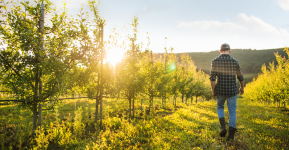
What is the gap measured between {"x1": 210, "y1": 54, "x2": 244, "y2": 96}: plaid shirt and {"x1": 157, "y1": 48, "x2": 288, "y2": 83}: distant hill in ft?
490

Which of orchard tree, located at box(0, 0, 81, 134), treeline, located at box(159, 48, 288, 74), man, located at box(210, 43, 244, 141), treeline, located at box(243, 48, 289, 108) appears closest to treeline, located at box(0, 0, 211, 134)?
orchard tree, located at box(0, 0, 81, 134)

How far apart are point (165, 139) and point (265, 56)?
19293cm

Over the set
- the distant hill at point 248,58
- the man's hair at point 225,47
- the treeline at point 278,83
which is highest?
the distant hill at point 248,58

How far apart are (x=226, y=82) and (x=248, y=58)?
191 metres

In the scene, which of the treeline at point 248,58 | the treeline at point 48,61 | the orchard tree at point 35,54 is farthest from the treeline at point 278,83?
the treeline at point 248,58

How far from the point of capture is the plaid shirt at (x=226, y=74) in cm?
386

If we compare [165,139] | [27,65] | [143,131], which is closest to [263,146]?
[165,139]

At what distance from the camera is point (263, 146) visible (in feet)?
12.0

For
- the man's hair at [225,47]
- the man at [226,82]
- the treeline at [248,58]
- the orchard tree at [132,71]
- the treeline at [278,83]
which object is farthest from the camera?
the treeline at [248,58]

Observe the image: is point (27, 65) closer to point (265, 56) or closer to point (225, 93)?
point (225, 93)

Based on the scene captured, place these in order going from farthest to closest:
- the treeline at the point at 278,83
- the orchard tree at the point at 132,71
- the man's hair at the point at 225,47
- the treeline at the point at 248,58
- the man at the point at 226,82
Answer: the treeline at the point at 248,58 → the treeline at the point at 278,83 → the orchard tree at the point at 132,71 → the man's hair at the point at 225,47 → the man at the point at 226,82

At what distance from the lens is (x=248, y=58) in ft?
509

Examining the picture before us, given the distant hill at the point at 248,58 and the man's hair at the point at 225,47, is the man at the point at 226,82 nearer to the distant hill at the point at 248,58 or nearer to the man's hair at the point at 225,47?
the man's hair at the point at 225,47

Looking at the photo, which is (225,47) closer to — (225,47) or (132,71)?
(225,47)
